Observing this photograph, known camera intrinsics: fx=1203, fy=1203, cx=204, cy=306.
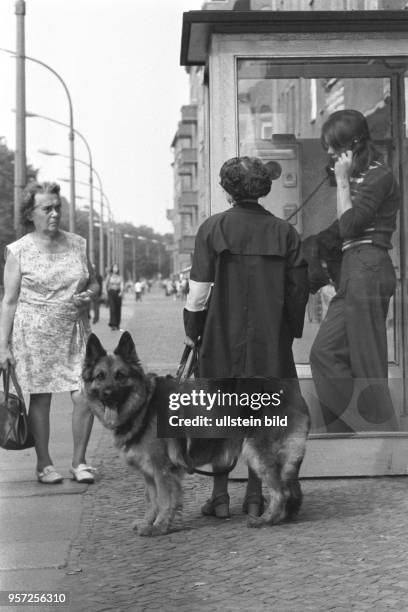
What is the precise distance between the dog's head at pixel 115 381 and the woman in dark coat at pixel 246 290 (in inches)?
13.6

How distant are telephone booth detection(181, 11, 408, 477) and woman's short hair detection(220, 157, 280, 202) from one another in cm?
138

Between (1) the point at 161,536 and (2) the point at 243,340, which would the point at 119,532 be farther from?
(2) the point at 243,340

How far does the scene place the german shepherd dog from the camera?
5.98 meters

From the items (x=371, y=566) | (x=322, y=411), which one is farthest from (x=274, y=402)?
(x=322, y=411)

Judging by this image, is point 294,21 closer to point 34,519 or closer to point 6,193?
point 34,519

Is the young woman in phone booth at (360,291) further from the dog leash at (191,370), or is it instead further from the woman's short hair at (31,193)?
the woman's short hair at (31,193)

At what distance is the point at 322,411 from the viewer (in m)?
7.68

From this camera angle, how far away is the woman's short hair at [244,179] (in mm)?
6035

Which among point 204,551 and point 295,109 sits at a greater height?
point 295,109

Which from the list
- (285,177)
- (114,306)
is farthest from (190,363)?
(114,306)

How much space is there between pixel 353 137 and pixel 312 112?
400mm

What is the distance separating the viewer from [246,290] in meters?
5.97

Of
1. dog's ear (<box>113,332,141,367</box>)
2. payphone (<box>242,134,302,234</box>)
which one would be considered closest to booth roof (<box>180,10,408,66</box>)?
Answer: payphone (<box>242,134,302,234</box>)

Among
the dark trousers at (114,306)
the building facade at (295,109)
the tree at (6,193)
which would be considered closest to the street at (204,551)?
the building facade at (295,109)
